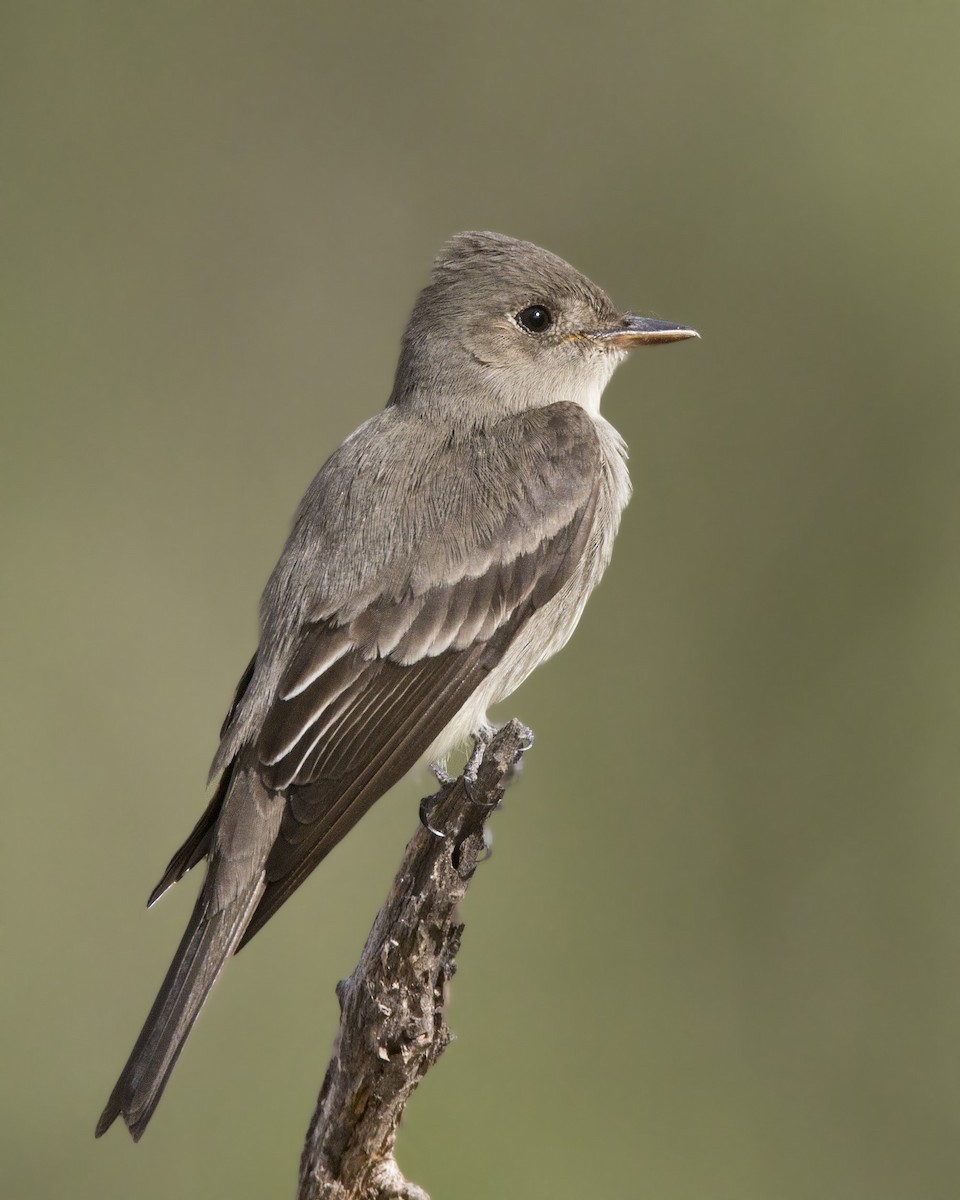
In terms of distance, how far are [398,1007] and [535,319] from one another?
2.01 metres

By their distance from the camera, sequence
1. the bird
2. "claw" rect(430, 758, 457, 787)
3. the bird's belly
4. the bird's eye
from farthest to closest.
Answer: the bird's eye < "claw" rect(430, 758, 457, 787) < the bird's belly < the bird

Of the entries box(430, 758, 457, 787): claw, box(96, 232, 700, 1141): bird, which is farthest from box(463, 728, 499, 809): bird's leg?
box(430, 758, 457, 787): claw

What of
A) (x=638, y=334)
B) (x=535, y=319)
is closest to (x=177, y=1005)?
(x=535, y=319)

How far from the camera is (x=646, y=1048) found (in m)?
5.16

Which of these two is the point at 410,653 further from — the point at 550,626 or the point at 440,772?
the point at 440,772

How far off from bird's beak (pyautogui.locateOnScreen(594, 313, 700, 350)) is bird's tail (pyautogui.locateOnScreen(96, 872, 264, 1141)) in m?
1.85

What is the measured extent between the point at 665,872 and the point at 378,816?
1106 mm

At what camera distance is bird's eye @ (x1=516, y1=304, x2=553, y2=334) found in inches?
163

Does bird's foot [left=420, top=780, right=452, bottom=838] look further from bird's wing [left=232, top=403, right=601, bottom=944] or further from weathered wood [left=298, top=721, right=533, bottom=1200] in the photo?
bird's wing [left=232, top=403, right=601, bottom=944]

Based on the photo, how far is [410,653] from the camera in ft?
11.5

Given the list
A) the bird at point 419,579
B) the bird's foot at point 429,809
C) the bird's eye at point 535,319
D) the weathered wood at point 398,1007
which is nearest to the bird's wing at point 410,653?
the bird at point 419,579

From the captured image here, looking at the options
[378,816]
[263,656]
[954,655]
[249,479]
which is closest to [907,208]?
[954,655]

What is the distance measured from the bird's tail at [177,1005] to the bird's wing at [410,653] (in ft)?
0.15

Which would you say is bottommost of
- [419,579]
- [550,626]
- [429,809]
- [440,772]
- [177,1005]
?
[177,1005]
